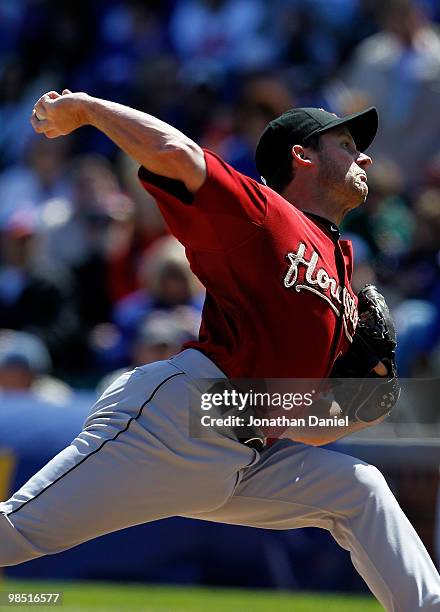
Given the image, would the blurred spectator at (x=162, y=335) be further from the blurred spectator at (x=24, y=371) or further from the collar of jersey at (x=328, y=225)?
the collar of jersey at (x=328, y=225)

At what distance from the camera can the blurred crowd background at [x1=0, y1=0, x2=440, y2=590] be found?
303 inches

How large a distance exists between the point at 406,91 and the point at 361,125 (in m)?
5.76

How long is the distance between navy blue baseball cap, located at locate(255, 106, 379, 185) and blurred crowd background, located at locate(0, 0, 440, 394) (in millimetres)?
3499

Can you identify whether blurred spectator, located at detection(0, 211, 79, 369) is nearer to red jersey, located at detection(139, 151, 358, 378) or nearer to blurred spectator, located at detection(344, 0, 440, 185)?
blurred spectator, located at detection(344, 0, 440, 185)

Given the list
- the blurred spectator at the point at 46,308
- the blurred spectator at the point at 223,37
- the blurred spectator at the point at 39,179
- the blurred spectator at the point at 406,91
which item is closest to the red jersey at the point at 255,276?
the blurred spectator at the point at 46,308

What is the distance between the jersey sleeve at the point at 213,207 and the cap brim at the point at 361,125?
2.04 feet

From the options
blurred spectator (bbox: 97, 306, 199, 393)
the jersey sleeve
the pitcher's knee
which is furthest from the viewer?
blurred spectator (bbox: 97, 306, 199, 393)

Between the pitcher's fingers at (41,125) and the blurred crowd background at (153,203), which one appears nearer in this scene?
the pitcher's fingers at (41,125)

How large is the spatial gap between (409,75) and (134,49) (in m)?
3.44

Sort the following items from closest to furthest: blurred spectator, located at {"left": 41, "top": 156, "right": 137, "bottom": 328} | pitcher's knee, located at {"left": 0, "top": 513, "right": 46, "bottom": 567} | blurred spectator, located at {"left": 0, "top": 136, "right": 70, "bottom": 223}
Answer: pitcher's knee, located at {"left": 0, "top": 513, "right": 46, "bottom": 567} → blurred spectator, located at {"left": 41, "top": 156, "right": 137, "bottom": 328} → blurred spectator, located at {"left": 0, "top": 136, "right": 70, "bottom": 223}

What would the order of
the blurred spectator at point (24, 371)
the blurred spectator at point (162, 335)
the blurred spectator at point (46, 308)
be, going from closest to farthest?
the blurred spectator at point (162, 335), the blurred spectator at point (24, 371), the blurred spectator at point (46, 308)

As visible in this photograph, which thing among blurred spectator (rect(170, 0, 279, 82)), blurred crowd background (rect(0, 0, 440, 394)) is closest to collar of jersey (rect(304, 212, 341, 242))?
blurred crowd background (rect(0, 0, 440, 394))

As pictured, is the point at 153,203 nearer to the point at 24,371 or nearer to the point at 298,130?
the point at 24,371

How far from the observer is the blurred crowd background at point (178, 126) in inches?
340
